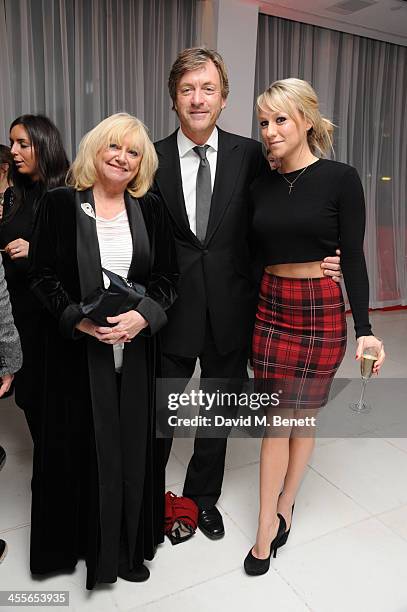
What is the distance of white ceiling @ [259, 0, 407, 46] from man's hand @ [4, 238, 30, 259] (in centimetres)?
325

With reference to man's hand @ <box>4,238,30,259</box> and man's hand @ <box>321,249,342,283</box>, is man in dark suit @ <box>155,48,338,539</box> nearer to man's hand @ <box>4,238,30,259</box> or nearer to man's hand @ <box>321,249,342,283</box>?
man's hand @ <box>321,249,342,283</box>

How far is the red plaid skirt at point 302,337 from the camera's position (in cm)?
173

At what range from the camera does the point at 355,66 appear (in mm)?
5062

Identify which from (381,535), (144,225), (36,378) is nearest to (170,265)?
(144,225)

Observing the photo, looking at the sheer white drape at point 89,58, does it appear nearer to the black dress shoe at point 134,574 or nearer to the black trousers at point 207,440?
the black trousers at point 207,440

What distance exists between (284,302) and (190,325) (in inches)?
14.2

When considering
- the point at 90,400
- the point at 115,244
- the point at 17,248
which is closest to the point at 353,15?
the point at 17,248

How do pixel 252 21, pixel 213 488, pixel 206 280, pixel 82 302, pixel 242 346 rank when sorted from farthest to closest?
pixel 252 21, pixel 213 488, pixel 242 346, pixel 206 280, pixel 82 302

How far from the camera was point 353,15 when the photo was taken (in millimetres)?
4465

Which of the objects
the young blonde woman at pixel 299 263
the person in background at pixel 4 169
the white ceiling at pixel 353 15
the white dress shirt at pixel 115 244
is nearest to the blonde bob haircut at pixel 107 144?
the white dress shirt at pixel 115 244

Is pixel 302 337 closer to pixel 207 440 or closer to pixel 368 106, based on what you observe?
pixel 207 440

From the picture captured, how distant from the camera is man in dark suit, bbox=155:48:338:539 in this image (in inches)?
70.1

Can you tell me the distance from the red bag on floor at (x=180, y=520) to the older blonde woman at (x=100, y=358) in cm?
26

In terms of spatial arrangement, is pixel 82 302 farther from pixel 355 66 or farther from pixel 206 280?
pixel 355 66
